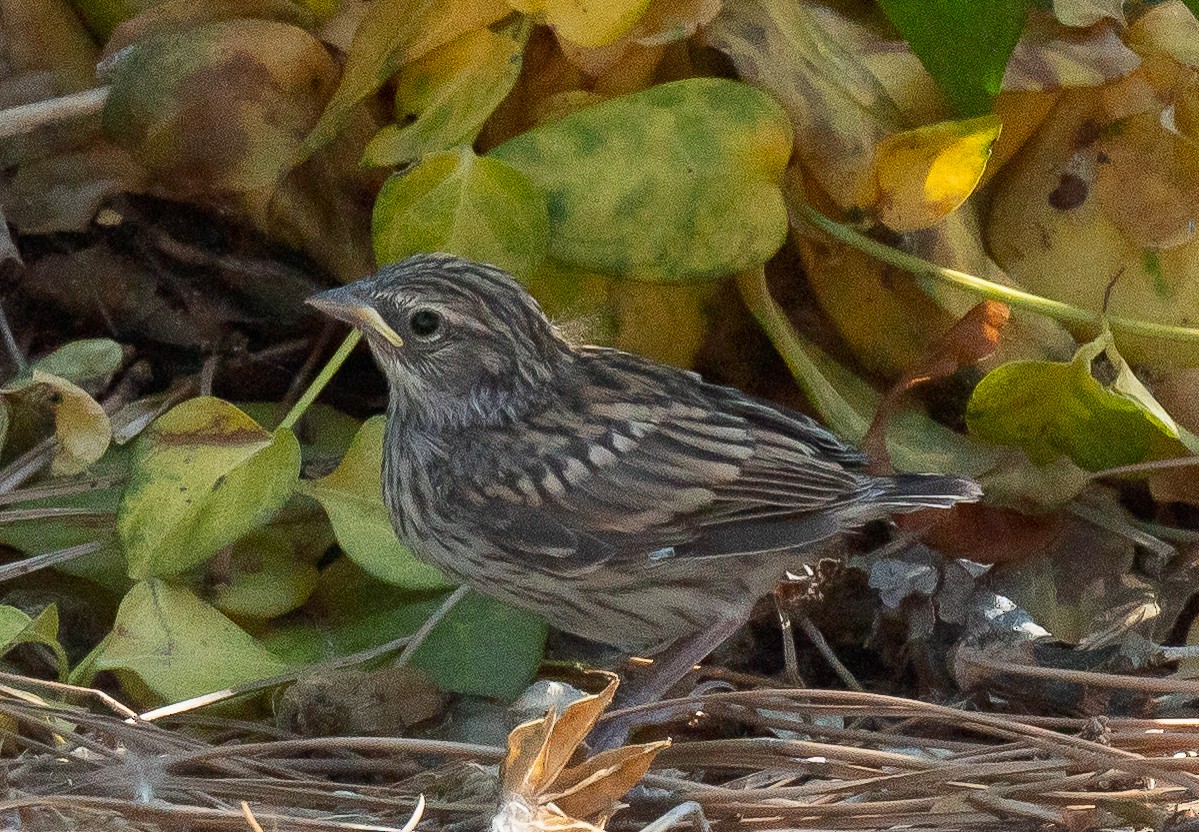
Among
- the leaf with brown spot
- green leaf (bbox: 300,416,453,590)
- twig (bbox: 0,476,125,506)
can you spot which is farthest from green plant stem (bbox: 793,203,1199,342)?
twig (bbox: 0,476,125,506)

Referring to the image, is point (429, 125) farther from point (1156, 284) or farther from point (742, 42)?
point (1156, 284)

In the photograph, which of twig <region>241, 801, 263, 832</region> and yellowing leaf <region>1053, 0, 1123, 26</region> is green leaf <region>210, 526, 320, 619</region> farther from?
yellowing leaf <region>1053, 0, 1123, 26</region>

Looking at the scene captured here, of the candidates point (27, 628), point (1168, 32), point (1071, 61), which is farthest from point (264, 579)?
point (1168, 32)

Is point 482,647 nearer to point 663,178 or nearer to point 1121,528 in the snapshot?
point 663,178

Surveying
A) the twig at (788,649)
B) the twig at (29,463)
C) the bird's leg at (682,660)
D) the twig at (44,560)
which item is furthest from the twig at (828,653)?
the twig at (29,463)

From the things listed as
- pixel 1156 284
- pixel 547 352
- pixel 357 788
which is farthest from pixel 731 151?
pixel 357 788

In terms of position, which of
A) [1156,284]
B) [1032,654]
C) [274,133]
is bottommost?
[1032,654]
